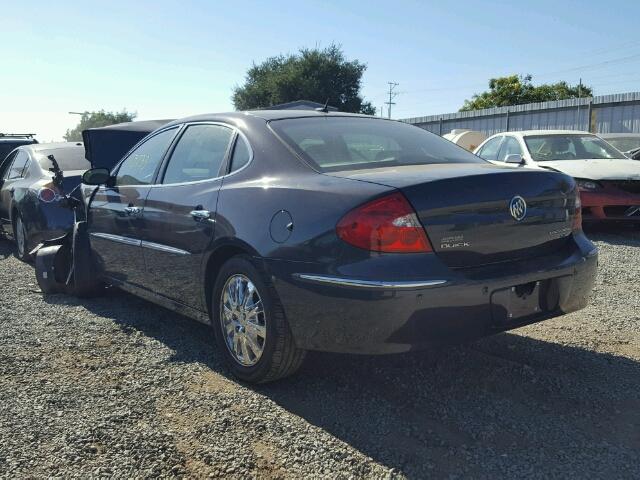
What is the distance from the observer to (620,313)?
4988 millimetres

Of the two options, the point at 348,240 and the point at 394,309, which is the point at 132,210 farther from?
the point at 394,309

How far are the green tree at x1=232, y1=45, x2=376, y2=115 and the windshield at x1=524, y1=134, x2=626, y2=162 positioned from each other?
1643 inches

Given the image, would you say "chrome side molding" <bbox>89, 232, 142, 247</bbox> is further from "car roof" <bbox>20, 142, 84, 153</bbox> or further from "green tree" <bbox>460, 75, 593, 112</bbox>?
Answer: "green tree" <bbox>460, 75, 593, 112</bbox>

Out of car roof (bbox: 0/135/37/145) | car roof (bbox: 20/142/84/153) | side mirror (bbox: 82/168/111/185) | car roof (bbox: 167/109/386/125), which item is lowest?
side mirror (bbox: 82/168/111/185)

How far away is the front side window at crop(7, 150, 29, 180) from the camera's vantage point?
8575mm

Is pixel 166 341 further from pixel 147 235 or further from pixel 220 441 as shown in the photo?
pixel 220 441

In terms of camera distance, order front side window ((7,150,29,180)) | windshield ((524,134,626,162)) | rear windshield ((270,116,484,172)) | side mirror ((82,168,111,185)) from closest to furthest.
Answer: rear windshield ((270,116,484,172)) < side mirror ((82,168,111,185)) < front side window ((7,150,29,180)) < windshield ((524,134,626,162))

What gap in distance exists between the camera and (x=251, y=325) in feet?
11.8

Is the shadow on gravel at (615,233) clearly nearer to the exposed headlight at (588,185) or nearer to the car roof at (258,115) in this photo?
the exposed headlight at (588,185)

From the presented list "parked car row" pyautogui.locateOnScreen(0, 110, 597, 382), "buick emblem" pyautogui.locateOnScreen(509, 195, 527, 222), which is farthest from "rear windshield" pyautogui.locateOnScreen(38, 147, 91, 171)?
"buick emblem" pyautogui.locateOnScreen(509, 195, 527, 222)

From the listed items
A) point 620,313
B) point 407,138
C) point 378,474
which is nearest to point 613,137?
point 620,313

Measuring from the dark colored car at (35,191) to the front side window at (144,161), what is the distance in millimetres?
2344

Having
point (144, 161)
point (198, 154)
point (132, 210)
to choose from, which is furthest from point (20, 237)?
point (198, 154)

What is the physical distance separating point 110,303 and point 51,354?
1437 millimetres
